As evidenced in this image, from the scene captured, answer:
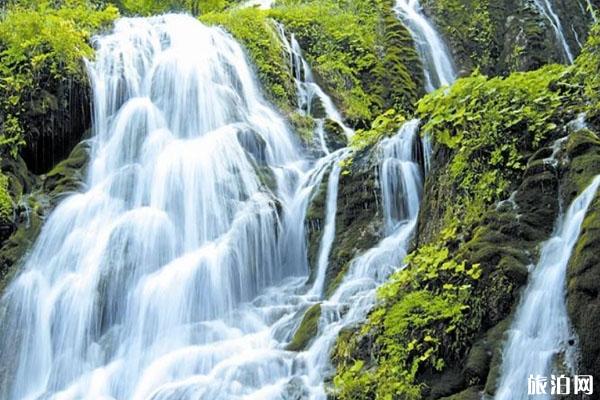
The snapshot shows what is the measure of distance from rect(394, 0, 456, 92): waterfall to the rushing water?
441cm

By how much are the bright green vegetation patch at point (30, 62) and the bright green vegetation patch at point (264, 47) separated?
330cm

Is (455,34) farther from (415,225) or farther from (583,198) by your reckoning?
(583,198)

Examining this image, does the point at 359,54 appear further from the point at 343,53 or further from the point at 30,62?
the point at 30,62

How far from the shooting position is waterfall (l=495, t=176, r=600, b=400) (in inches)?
175

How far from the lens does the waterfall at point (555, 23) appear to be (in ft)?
53.2

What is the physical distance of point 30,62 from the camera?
1172 centimetres

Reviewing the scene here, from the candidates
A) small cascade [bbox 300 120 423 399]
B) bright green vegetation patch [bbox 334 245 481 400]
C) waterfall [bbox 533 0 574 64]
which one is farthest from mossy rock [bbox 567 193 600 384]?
waterfall [bbox 533 0 574 64]

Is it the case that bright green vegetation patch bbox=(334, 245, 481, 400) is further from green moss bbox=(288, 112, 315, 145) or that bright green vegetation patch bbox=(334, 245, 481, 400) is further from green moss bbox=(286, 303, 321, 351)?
green moss bbox=(288, 112, 315, 145)

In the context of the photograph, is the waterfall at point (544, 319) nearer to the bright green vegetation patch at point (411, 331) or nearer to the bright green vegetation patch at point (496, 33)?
the bright green vegetation patch at point (411, 331)

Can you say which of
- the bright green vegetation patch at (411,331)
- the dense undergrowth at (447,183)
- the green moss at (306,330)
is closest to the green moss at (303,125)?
the dense undergrowth at (447,183)

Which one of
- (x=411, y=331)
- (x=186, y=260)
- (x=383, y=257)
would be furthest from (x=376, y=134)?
(x=411, y=331)

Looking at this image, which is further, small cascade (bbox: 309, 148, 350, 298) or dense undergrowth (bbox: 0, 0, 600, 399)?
small cascade (bbox: 309, 148, 350, 298)

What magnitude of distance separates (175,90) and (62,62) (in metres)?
2.07

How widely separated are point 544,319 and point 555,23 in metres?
14.0
